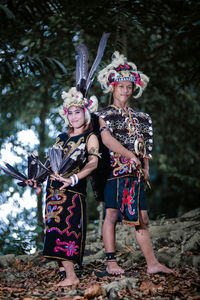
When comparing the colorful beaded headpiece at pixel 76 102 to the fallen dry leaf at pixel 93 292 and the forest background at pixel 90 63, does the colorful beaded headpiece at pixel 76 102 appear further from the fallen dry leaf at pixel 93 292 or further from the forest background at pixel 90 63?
the fallen dry leaf at pixel 93 292

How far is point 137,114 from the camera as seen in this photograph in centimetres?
371

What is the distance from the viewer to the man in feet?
11.1

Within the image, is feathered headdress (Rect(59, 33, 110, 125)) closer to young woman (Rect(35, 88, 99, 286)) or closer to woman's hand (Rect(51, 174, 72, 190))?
young woman (Rect(35, 88, 99, 286))

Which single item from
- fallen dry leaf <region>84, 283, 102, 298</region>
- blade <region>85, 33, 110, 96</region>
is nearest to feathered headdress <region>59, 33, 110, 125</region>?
blade <region>85, 33, 110, 96</region>

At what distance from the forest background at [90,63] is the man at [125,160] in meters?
0.71

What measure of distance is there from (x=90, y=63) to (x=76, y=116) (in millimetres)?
1827

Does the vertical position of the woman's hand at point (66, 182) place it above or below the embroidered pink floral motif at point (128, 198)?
above

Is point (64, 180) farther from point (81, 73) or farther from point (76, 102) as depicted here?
point (81, 73)

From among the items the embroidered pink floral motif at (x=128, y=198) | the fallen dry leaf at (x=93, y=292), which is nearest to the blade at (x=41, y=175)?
the embroidered pink floral motif at (x=128, y=198)

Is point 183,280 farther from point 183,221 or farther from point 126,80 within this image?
point 183,221

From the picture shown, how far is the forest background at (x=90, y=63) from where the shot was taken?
4.89 meters

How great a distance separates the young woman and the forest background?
0.39 m

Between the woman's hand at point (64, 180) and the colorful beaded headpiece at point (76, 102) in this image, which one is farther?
the colorful beaded headpiece at point (76, 102)

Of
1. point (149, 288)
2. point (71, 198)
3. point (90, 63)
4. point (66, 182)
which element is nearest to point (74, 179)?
point (66, 182)
